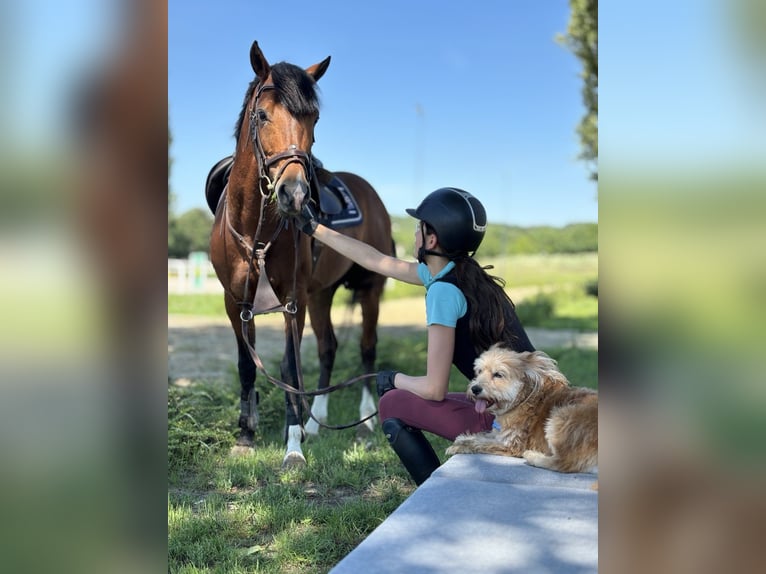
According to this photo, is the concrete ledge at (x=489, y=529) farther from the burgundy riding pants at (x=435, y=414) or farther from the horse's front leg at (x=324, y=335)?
the horse's front leg at (x=324, y=335)

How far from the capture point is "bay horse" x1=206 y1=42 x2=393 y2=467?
3.78 meters

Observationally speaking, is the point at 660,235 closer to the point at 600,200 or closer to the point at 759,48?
the point at 600,200

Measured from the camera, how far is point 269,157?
12.4 feet

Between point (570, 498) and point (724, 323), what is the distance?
4.79 feet

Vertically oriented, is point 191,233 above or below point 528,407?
above

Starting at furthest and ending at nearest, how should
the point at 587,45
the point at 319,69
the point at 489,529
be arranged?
the point at 587,45 → the point at 319,69 → the point at 489,529

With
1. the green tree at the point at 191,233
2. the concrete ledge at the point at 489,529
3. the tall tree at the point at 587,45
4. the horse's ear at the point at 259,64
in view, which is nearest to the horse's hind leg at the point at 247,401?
the horse's ear at the point at 259,64

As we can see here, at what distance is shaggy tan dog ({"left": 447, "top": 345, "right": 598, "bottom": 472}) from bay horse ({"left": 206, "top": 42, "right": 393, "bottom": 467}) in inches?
54.3

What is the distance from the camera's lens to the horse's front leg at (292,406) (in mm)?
4277

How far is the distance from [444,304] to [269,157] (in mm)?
1424

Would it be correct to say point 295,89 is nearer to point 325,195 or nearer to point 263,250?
point 263,250

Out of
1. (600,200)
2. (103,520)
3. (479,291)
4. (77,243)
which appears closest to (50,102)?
(77,243)

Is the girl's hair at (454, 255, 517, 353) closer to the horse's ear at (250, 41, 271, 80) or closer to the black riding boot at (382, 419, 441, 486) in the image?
the black riding boot at (382, 419, 441, 486)

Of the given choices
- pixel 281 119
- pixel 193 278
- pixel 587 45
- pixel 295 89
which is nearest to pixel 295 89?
pixel 295 89
